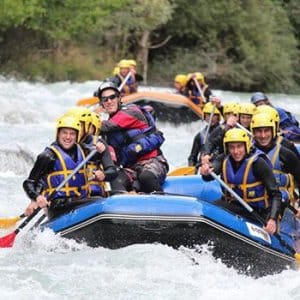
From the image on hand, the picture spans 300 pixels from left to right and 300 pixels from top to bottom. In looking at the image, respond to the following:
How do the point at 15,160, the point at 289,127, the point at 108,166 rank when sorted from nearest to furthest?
1. the point at 108,166
2. the point at 289,127
3. the point at 15,160

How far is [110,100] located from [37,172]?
1124 millimetres

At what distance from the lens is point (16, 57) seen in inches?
990

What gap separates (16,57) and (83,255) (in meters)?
19.6

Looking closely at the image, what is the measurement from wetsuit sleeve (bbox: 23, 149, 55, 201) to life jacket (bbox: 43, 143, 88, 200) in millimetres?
51

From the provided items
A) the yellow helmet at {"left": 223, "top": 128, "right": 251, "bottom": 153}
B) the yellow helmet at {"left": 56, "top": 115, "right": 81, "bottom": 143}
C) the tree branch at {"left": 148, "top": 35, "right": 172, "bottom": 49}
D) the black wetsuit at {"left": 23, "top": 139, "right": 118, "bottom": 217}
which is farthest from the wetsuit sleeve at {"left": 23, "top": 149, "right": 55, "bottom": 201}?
the tree branch at {"left": 148, "top": 35, "right": 172, "bottom": 49}

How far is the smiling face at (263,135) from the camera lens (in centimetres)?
702

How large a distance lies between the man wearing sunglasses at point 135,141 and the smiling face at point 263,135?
89cm

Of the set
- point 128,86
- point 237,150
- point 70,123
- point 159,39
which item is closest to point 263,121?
point 237,150

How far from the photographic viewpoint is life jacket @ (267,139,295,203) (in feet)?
23.3

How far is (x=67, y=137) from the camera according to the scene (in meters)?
6.57

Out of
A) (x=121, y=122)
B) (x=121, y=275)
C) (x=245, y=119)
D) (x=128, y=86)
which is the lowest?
(x=128, y=86)

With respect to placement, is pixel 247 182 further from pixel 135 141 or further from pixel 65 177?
pixel 65 177

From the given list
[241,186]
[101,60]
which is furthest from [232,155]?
[101,60]

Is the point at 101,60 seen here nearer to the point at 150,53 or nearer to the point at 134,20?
the point at 134,20
